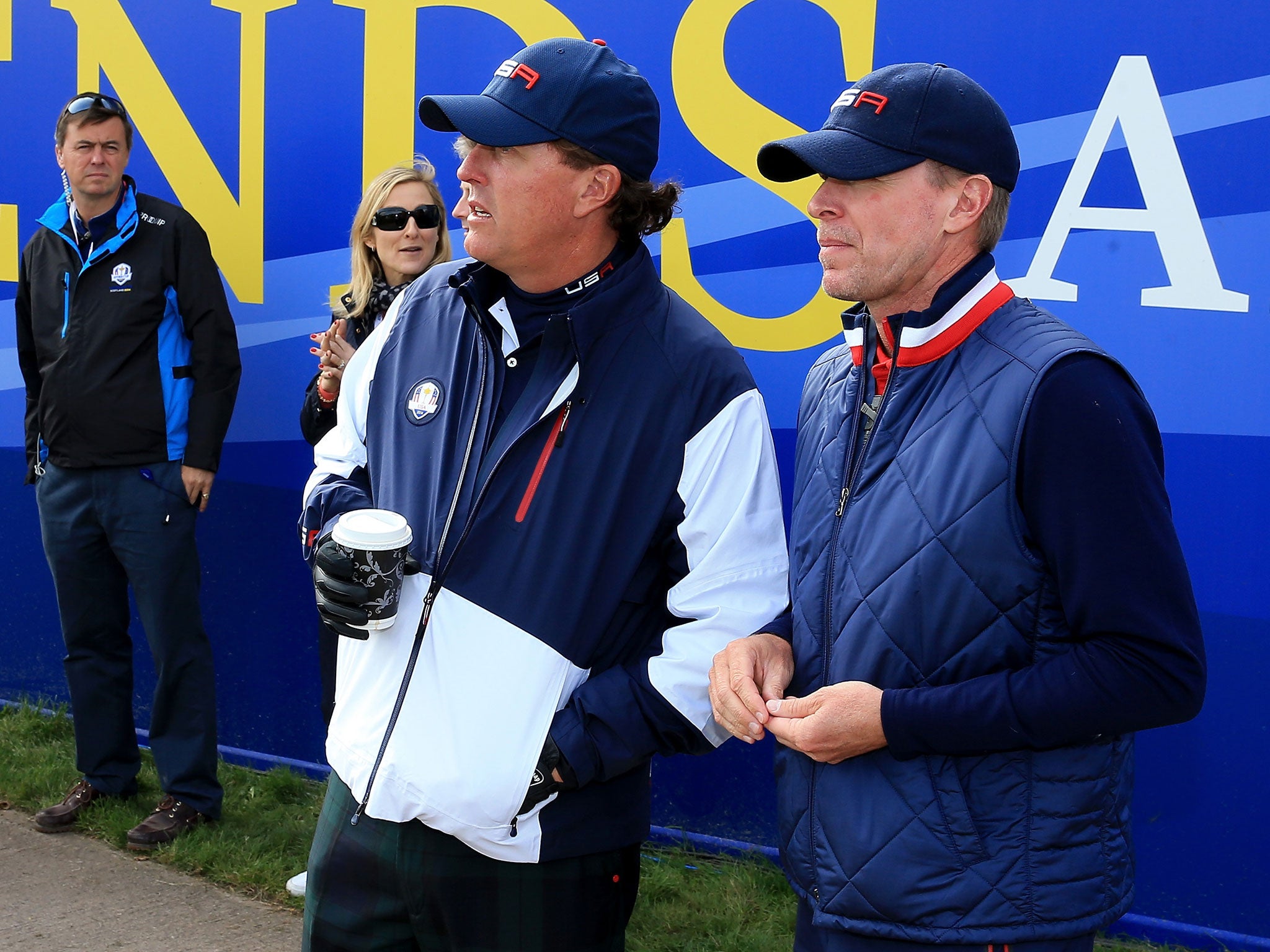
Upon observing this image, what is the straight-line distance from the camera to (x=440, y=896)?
188 centimetres

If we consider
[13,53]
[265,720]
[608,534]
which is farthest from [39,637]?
[608,534]

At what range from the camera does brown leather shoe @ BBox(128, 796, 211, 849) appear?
3.88m

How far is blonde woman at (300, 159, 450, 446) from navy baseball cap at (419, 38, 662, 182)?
1.71 m

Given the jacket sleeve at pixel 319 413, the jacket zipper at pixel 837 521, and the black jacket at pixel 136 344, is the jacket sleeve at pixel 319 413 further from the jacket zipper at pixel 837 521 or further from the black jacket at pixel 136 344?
the jacket zipper at pixel 837 521

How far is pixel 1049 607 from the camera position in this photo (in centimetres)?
154

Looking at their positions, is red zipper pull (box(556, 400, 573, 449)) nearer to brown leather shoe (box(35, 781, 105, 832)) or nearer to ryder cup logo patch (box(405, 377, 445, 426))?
ryder cup logo patch (box(405, 377, 445, 426))

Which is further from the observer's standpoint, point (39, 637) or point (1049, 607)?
point (39, 637)

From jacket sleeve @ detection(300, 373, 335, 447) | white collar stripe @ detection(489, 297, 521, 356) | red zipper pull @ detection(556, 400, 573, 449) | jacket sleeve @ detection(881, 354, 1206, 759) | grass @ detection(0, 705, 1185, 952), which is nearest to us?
jacket sleeve @ detection(881, 354, 1206, 759)

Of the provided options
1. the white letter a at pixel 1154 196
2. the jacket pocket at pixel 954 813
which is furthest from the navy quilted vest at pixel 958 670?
the white letter a at pixel 1154 196

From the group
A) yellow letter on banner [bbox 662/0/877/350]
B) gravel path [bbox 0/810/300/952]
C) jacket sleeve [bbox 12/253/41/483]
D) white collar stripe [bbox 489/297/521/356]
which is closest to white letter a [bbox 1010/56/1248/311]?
yellow letter on banner [bbox 662/0/877/350]

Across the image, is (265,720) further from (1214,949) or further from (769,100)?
(1214,949)

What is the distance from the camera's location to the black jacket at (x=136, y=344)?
13.3 feet

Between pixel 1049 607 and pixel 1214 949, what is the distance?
85.4 inches

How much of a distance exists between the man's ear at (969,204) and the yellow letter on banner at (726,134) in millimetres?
1849
